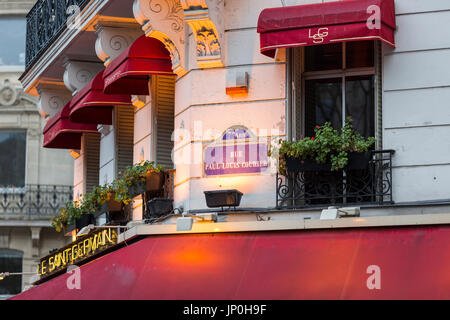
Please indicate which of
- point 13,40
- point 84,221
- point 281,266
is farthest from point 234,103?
point 13,40

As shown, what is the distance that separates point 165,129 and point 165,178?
1.35 m

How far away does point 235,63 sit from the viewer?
46.3 ft

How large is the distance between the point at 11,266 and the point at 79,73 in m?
15.3

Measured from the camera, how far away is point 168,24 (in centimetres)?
1460

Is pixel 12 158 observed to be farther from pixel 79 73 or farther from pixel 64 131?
pixel 79 73

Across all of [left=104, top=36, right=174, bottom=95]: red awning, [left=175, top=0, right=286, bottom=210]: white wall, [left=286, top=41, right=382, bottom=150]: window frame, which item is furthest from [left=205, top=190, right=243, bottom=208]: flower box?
[left=104, top=36, right=174, bottom=95]: red awning

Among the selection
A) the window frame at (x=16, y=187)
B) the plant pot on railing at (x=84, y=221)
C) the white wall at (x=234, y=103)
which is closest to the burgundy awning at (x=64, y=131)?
the plant pot on railing at (x=84, y=221)

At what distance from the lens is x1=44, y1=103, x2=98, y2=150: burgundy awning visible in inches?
739

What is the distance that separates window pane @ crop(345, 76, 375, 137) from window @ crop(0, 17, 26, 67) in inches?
812

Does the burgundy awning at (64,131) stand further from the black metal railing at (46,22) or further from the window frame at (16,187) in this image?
the window frame at (16,187)

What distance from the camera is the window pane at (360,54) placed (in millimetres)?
13781

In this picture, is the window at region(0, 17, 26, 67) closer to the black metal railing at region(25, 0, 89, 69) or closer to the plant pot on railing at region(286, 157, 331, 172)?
the black metal railing at region(25, 0, 89, 69)

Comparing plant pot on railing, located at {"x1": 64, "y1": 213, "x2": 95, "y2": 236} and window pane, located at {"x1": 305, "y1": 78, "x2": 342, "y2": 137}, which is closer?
window pane, located at {"x1": 305, "y1": 78, "x2": 342, "y2": 137}

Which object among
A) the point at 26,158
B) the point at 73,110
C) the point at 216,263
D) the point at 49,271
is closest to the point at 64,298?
the point at 216,263
